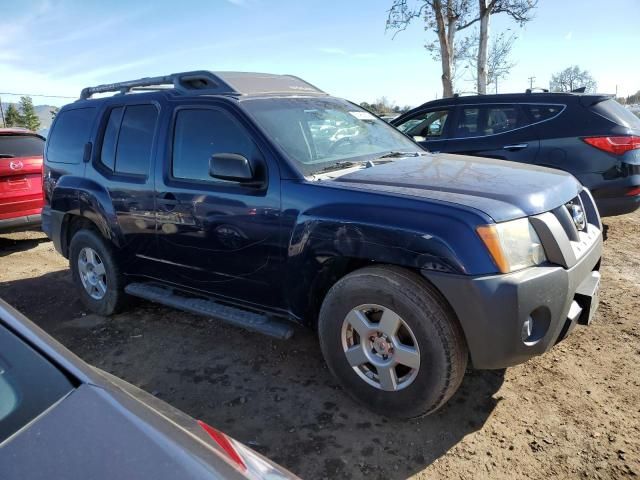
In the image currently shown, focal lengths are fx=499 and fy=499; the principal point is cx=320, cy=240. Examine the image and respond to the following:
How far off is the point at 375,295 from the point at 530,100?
4764mm

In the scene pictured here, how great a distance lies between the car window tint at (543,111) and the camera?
6.05m

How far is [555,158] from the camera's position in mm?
5926

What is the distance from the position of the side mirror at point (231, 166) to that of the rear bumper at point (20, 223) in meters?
4.90

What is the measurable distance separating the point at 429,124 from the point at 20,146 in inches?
231

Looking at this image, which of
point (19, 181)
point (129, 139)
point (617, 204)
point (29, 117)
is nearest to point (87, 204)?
point (129, 139)

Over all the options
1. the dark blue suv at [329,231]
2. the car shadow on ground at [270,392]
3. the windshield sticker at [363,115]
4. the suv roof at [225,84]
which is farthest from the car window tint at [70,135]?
the windshield sticker at [363,115]

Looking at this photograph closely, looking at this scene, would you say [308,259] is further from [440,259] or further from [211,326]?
[211,326]

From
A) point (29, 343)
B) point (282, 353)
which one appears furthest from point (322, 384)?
point (29, 343)

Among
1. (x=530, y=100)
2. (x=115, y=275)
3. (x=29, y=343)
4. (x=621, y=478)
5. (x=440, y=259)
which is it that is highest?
(x=530, y=100)

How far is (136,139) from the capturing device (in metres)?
4.10

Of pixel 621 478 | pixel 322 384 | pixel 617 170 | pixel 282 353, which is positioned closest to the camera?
pixel 621 478

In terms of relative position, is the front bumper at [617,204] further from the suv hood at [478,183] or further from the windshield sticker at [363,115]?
the windshield sticker at [363,115]

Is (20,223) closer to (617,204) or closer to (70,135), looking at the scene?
(70,135)

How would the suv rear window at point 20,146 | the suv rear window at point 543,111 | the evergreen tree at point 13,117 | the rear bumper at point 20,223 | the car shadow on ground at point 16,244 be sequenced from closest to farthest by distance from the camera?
1. the suv rear window at point 543,111
2. the rear bumper at point 20,223
3. the suv rear window at point 20,146
4. the car shadow on ground at point 16,244
5. the evergreen tree at point 13,117
